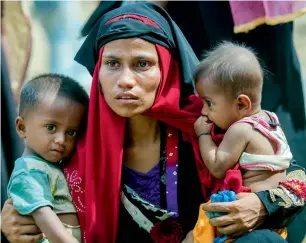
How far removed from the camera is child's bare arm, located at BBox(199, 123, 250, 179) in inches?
81.4

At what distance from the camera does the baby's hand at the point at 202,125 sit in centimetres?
219

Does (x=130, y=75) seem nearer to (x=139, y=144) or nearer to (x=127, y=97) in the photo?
(x=127, y=97)

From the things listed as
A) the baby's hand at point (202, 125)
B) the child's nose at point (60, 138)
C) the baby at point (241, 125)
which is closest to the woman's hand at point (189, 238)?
the baby at point (241, 125)

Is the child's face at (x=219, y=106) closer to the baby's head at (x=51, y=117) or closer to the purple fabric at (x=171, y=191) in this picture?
the purple fabric at (x=171, y=191)

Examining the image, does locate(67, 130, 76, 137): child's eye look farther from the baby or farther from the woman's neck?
the baby

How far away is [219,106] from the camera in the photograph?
213 centimetres

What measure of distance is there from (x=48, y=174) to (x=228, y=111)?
74 cm

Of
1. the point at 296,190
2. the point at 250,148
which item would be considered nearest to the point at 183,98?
the point at 250,148

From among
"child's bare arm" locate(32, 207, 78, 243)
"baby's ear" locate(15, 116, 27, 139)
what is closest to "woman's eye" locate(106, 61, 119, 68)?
"baby's ear" locate(15, 116, 27, 139)

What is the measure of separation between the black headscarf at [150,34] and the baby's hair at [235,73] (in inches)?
6.9

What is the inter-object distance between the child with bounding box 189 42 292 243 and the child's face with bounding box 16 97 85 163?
0.53 m

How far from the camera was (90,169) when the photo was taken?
231 centimetres

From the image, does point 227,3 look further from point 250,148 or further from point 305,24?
point 250,148

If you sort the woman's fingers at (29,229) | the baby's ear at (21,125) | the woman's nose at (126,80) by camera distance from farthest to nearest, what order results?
the baby's ear at (21,125) → the woman's fingers at (29,229) → the woman's nose at (126,80)
